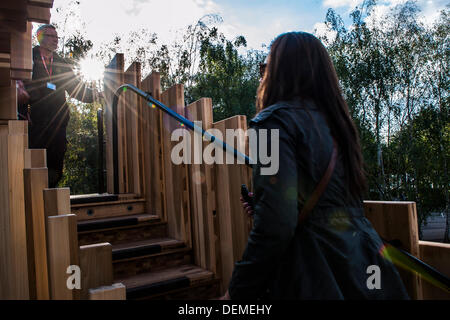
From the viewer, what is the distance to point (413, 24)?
630 inches

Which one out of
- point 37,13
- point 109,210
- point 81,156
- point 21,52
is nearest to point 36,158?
point 21,52

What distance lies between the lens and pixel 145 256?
250cm

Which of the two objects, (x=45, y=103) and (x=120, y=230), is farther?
(x=45, y=103)

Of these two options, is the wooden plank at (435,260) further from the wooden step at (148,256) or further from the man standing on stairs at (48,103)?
the man standing on stairs at (48,103)

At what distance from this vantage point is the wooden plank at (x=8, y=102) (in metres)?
1.87

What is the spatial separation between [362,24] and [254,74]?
6483mm

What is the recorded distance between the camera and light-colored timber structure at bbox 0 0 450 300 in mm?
1355

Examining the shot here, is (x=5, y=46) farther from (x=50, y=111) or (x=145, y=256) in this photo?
(x=50, y=111)

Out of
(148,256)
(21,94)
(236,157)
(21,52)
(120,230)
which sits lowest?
(148,256)

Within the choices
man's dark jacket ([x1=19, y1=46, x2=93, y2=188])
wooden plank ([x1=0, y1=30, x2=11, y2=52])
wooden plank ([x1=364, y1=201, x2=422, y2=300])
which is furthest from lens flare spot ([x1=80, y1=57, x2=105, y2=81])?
wooden plank ([x1=364, y1=201, x2=422, y2=300])

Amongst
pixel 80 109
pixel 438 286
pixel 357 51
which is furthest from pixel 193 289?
pixel 357 51

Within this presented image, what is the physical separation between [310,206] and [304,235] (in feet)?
0.28

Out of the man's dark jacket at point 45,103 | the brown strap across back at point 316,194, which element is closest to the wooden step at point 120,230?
the man's dark jacket at point 45,103

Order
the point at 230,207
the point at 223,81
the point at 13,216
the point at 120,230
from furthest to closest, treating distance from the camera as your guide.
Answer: the point at 223,81 → the point at 120,230 → the point at 230,207 → the point at 13,216
